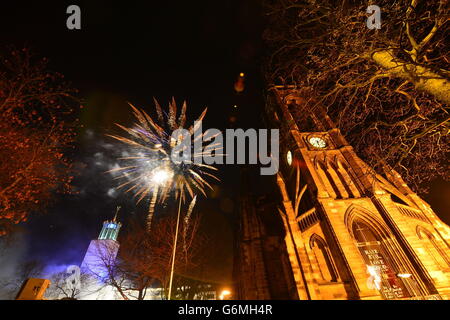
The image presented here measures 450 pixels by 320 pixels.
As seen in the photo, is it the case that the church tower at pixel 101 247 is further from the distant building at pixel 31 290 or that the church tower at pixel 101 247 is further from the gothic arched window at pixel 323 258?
the distant building at pixel 31 290

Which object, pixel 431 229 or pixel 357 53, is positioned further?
pixel 431 229

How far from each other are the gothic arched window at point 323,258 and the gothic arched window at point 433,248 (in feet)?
22.4

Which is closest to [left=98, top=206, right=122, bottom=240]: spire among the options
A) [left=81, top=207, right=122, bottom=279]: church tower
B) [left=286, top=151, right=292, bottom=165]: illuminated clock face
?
[left=81, top=207, right=122, bottom=279]: church tower

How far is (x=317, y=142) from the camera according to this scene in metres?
24.5

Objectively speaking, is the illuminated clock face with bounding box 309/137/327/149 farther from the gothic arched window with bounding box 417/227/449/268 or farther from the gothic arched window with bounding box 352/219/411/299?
the gothic arched window with bounding box 417/227/449/268

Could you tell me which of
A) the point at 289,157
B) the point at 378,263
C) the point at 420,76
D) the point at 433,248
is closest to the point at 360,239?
the point at 378,263

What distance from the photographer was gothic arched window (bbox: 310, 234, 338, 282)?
632 inches

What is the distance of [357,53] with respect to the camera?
24.0 feet

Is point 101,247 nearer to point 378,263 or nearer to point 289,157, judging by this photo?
point 289,157

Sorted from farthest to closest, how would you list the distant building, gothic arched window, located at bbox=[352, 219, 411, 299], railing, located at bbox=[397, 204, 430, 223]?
railing, located at bbox=[397, 204, 430, 223]
gothic arched window, located at bbox=[352, 219, 411, 299]
the distant building
